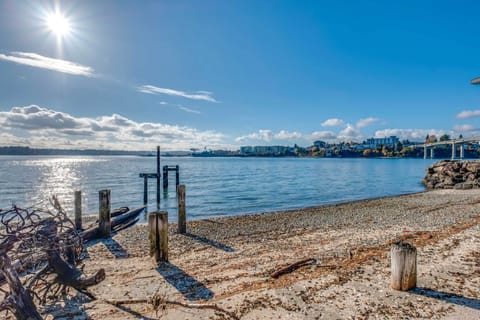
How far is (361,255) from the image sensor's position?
7.40 metres

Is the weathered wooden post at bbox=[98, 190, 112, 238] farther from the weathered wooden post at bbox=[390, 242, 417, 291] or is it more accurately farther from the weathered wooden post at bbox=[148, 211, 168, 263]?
the weathered wooden post at bbox=[390, 242, 417, 291]

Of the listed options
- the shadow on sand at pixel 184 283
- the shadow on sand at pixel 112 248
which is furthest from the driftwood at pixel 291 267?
the shadow on sand at pixel 112 248

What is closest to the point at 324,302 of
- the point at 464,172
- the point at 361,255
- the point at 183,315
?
the point at 183,315

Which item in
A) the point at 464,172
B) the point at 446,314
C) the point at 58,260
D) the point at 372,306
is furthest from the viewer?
the point at 464,172

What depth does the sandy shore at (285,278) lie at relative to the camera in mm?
4602

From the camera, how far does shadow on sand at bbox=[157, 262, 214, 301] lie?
5305 mm

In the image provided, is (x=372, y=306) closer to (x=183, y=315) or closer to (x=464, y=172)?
(x=183, y=315)

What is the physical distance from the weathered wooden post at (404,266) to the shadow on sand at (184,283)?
11.8ft

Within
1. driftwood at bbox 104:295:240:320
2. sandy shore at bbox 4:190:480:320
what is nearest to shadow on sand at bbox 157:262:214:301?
sandy shore at bbox 4:190:480:320

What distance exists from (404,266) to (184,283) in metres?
4.47

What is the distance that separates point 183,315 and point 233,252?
4191 millimetres

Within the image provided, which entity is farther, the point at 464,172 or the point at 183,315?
the point at 464,172

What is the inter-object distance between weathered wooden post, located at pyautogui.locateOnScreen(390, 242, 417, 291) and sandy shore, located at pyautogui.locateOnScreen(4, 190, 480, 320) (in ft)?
0.55

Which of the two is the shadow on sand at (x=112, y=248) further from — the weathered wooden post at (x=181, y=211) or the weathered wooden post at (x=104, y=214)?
the weathered wooden post at (x=181, y=211)
